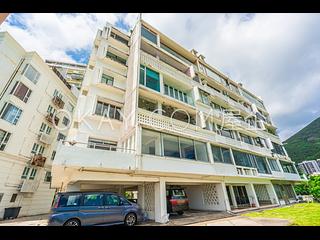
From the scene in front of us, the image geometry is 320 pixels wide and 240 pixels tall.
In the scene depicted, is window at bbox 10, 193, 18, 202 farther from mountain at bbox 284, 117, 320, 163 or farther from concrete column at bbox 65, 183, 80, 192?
mountain at bbox 284, 117, 320, 163

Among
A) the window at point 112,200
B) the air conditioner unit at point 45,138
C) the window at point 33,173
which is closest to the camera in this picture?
the window at point 112,200

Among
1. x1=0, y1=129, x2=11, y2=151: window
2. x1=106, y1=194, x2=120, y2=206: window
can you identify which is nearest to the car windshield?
x1=106, y1=194, x2=120, y2=206: window

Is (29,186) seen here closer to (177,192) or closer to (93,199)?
(93,199)

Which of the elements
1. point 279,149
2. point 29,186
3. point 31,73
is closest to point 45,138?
point 29,186

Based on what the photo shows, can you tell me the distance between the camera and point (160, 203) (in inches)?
356

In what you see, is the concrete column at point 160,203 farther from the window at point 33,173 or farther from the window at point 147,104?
the window at point 33,173

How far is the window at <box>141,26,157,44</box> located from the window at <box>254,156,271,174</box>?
16039mm

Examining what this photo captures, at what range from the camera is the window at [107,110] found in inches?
487

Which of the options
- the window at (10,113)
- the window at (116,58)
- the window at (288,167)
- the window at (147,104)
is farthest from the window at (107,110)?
the window at (288,167)

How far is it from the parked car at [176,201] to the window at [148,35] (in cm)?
1334

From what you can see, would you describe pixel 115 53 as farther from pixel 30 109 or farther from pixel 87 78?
pixel 30 109

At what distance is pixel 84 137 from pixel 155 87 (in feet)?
20.3

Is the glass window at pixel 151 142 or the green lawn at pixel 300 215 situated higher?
the glass window at pixel 151 142

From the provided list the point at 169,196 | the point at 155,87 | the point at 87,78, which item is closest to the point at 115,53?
the point at 87,78
